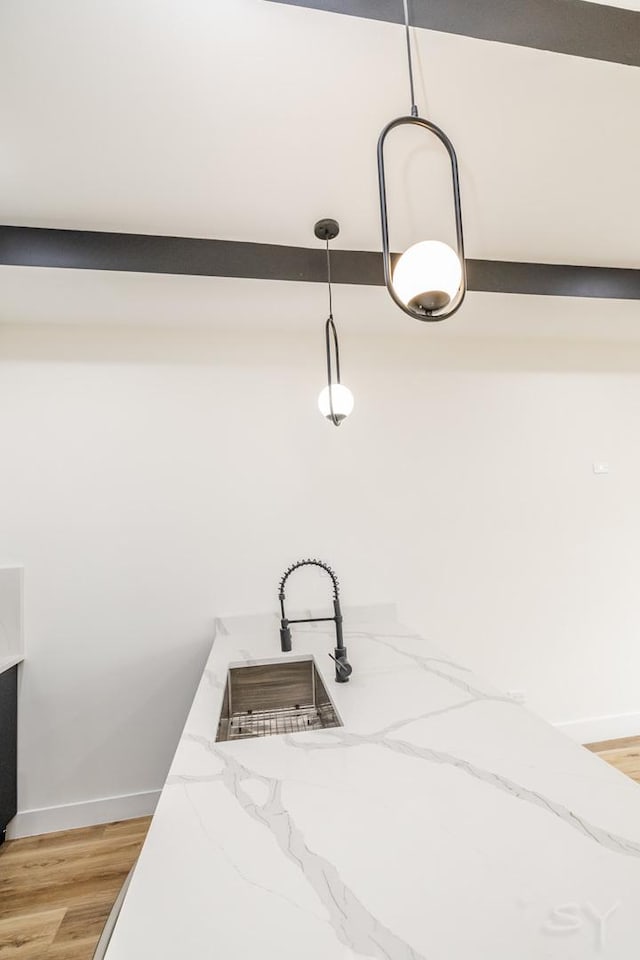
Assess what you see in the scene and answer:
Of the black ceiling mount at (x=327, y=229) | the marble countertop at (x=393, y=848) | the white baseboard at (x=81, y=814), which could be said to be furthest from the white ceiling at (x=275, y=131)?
the white baseboard at (x=81, y=814)

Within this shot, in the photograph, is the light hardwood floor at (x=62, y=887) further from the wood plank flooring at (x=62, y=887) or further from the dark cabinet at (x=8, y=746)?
the dark cabinet at (x=8, y=746)

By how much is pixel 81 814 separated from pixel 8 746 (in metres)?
0.50

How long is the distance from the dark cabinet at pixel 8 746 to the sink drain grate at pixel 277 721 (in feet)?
3.73

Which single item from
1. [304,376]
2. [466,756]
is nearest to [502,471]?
[304,376]

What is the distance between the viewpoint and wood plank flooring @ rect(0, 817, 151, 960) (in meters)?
1.61

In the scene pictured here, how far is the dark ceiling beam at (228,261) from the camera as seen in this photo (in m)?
1.86

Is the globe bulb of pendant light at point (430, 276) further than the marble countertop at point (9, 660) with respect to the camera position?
No

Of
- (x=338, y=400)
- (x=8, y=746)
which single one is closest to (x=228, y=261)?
(x=338, y=400)

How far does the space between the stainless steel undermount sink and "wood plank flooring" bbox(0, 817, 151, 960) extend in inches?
33.5

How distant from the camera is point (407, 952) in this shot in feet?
1.88

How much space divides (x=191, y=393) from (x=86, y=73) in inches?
57.6

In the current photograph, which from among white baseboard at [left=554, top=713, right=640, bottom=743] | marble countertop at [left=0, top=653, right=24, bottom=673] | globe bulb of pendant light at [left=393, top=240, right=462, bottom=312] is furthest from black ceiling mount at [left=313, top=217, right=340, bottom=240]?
white baseboard at [left=554, top=713, right=640, bottom=743]

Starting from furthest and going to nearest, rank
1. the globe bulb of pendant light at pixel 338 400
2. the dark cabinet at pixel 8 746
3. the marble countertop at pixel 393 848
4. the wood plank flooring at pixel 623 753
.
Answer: the wood plank flooring at pixel 623 753, the dark cabinet at pixel 8 746, the globe bulb of pendant light at pixel 338 400, the marble countertop at pixel 393 848

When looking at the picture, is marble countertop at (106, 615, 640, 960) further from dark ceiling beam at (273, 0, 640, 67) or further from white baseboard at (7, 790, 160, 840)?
dark ceiling beam at (273, 0, 640, 67)
